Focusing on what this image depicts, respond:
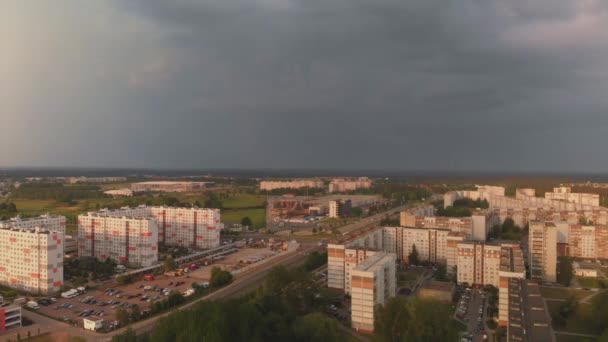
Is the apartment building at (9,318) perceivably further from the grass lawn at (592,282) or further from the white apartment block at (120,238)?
the grass lawn at (592,282)

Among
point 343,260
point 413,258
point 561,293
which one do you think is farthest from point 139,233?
point 561,293

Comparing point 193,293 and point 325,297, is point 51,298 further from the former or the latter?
point 325,297

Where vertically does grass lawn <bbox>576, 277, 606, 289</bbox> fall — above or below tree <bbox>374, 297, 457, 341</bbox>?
below

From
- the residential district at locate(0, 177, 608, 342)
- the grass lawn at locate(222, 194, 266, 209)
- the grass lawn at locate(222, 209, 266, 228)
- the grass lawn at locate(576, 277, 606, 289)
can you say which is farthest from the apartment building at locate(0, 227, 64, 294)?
the grass lawn at locate(222, 194, 266, 209)

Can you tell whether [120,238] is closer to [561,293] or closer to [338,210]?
[561,293]

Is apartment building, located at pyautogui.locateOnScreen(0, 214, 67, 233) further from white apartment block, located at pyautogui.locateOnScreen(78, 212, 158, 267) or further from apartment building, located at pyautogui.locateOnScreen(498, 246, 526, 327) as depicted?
apartment building, located at pyautogui.locateOnScreen(498, 246, 526, 327)

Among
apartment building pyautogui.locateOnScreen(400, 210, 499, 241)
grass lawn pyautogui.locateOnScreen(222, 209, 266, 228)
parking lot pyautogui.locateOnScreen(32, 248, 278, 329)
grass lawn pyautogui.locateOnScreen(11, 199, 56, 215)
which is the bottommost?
parking lot pyautogui.locateOnScreen(32, 248, 278, 329)

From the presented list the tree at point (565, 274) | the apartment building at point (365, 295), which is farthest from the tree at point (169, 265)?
the tree at point (565, 274)

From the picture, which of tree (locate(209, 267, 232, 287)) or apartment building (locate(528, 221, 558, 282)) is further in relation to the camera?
apartment building (locate(528, 221, 558, 282))
